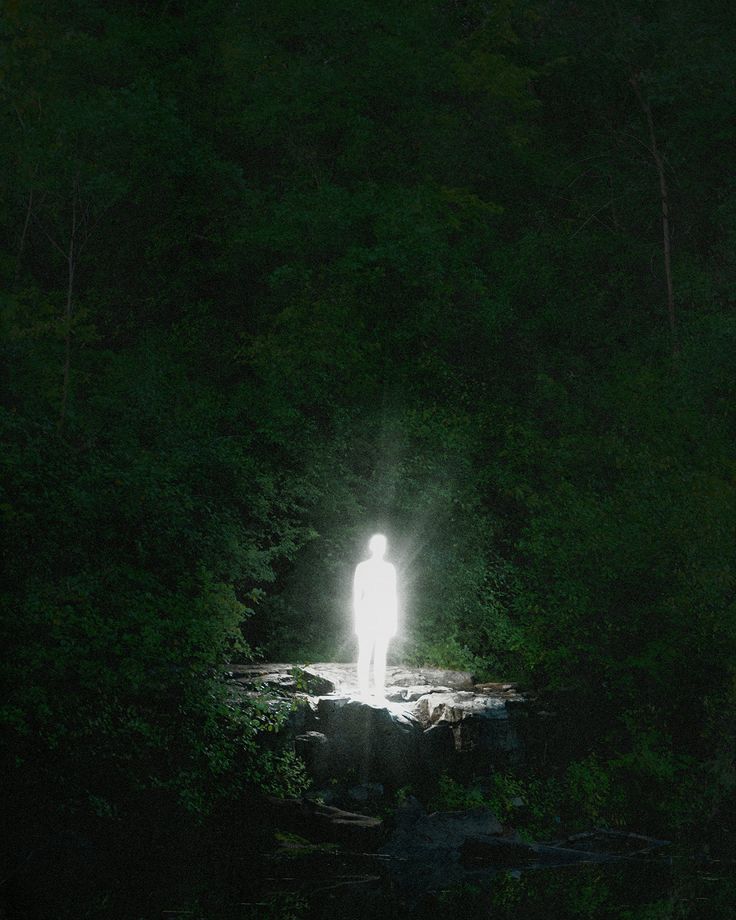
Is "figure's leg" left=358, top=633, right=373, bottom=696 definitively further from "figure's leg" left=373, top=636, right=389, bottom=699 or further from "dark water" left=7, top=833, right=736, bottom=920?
"dark water" left=7, top=833, right=736, bottom=920

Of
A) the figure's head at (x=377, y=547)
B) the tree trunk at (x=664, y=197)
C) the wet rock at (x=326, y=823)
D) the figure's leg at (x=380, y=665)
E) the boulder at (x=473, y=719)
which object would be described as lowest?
the wet rock at (x=326, y=823)

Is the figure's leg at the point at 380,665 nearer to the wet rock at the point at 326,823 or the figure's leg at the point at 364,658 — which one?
the figure's leg at the point at 364,658

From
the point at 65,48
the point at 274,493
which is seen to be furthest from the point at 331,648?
the point at 65,48

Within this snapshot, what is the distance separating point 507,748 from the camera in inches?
594

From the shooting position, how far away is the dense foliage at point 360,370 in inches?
520

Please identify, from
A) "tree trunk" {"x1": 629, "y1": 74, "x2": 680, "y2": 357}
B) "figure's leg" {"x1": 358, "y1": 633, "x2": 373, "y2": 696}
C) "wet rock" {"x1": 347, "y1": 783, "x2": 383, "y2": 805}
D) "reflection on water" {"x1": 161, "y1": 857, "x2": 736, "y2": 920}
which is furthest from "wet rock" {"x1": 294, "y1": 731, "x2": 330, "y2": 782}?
"tree trunk" {"x1": 629, "y1": 74, "x2": 680, "y2": 357}

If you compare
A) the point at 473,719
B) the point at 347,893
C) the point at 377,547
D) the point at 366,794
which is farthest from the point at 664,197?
the point at 347,893

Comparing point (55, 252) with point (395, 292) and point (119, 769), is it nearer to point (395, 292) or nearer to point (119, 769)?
point (395, 292)

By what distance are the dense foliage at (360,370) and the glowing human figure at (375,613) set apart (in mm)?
1551

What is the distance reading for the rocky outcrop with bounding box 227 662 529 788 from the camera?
13.6 metres

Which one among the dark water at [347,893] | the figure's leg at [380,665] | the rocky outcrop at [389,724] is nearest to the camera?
the dark water at [347,893]

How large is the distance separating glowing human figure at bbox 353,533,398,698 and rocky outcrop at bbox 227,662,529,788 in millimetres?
271

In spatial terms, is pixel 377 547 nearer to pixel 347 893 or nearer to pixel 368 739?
pixel 368 739

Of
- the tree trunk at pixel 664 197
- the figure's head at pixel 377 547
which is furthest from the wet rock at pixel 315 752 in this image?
the tree trunk at pixel 664 197
